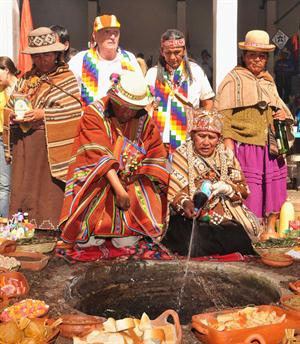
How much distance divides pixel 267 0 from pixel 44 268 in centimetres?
1217

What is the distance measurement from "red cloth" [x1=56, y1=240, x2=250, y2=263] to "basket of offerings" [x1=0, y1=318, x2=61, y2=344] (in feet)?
5.73

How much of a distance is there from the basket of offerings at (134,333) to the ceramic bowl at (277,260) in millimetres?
1738

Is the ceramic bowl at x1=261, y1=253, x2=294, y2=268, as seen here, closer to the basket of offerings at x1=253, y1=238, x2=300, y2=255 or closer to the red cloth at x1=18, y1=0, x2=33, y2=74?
the basket of offerings at x1=253, y1=238, x2=300, y2=255

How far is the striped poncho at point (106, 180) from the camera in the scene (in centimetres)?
530

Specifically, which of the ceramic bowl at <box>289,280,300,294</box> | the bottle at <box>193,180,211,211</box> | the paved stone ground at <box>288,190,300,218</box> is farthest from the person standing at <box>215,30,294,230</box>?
the ceramic bowl at <box>289,280,300,294</box>

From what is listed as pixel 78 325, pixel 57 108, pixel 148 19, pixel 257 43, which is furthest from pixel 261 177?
pixel 148 19

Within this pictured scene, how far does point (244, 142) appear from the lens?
20.7 feet

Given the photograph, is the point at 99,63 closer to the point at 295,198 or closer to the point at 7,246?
the point at 7,246

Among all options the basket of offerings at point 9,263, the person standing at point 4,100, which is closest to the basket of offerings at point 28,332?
the basket of offerings at point 9,263

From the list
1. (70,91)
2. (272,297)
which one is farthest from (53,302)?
(70,91)

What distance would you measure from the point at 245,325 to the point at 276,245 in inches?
78.0

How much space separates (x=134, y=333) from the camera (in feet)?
10.4

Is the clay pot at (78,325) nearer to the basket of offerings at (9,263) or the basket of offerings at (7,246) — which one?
the basket of offerings at (9,263)

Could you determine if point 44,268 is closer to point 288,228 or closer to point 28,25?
point 288,228
